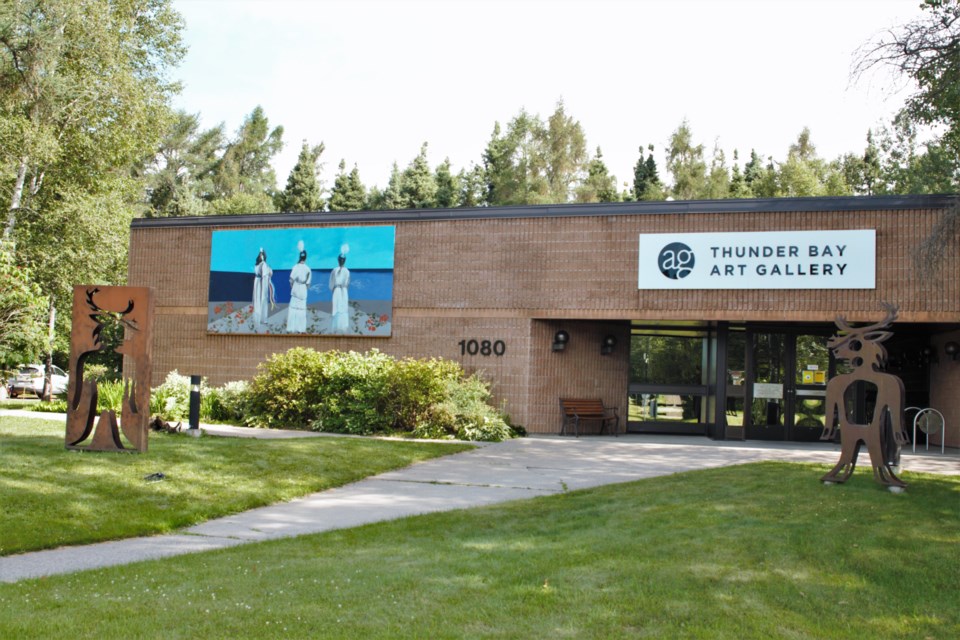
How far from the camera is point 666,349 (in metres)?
20.1

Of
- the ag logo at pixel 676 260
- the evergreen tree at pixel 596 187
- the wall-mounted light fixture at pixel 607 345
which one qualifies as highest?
the evergreen tree at pixel 596 187

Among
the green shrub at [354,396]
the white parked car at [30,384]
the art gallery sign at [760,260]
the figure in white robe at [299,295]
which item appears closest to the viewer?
the art gallery sign at [760,260]

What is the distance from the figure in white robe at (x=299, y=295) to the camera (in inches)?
806

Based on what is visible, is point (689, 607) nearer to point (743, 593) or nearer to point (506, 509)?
point (743, 593)

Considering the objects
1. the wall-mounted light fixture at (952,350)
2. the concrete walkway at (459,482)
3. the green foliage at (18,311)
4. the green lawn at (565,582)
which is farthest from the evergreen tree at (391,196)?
the green lawn at (565,582)

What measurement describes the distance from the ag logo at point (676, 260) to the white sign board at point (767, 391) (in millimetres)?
3212

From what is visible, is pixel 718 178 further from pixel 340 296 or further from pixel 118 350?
pixel 118 350

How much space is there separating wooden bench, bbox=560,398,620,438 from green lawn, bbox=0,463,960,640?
9986 mm

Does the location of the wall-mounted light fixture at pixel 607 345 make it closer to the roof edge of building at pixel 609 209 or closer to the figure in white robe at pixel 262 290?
the roof edge of building at pixel 609 209

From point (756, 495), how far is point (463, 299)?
35.8 feet

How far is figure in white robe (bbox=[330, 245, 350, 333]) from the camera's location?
2017cm

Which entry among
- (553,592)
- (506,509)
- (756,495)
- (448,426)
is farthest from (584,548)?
(448,426)

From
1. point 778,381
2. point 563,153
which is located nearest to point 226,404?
point 778,381

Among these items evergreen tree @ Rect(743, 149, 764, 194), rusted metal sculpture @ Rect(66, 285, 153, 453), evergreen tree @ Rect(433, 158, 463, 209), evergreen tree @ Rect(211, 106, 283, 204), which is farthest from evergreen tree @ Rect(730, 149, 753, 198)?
rusted metal sculpture @ Rect(66, 285, 153, 453)
